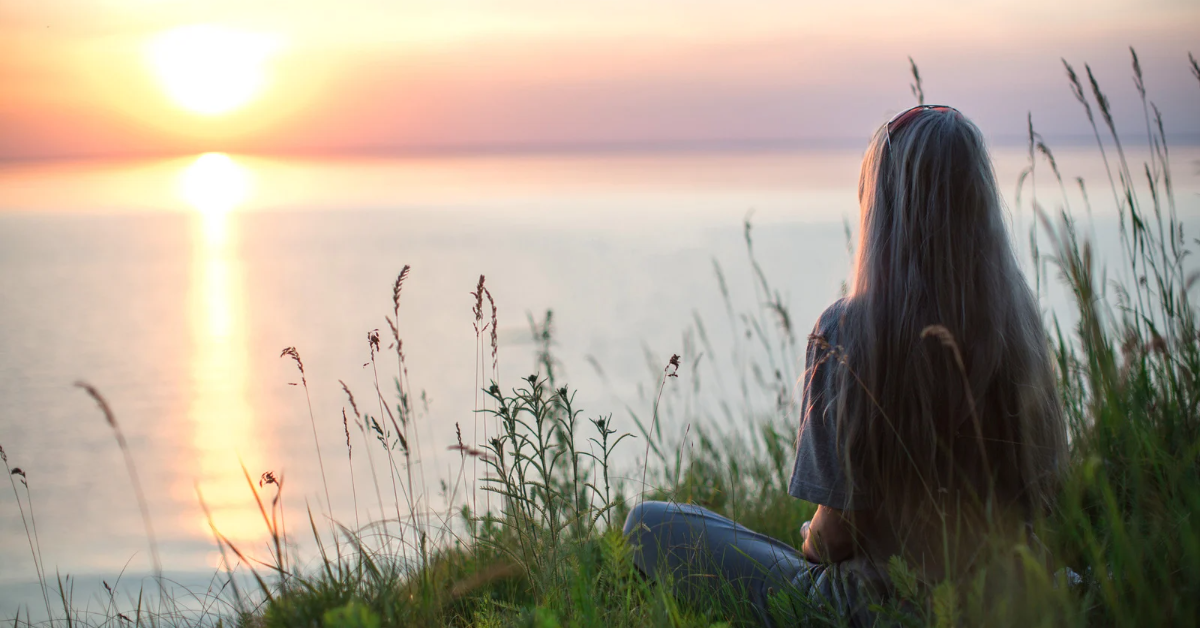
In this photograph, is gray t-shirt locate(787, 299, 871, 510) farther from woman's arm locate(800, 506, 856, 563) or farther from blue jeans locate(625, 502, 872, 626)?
blue jeans locate(625, 502, 872, 626)

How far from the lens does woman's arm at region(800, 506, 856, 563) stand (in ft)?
5.43

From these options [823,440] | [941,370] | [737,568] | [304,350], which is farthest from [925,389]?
[304,350]

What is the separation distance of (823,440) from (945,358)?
0.91 feet

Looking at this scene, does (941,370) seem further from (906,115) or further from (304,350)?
(304,350)

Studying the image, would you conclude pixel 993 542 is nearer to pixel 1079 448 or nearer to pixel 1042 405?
pixel 1042 405

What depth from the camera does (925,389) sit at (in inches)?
60.8

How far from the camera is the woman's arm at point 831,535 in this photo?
1.65 m

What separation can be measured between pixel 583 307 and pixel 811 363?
744 cm

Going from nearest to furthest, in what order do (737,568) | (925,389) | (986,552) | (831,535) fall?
1. (986,552)
2. (925,389)
3. (831,535)
4. (737,568)

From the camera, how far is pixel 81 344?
288 inches

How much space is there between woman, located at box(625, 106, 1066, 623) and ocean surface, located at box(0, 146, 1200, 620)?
748mm

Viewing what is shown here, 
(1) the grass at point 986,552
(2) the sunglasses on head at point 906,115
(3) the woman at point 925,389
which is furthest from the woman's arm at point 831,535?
(2) the sunglasses on head at point 906,115

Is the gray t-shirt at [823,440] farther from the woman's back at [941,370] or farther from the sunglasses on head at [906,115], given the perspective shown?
the sunglasses on head at [906,115]

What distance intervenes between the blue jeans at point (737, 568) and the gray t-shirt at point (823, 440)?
0.52ft
